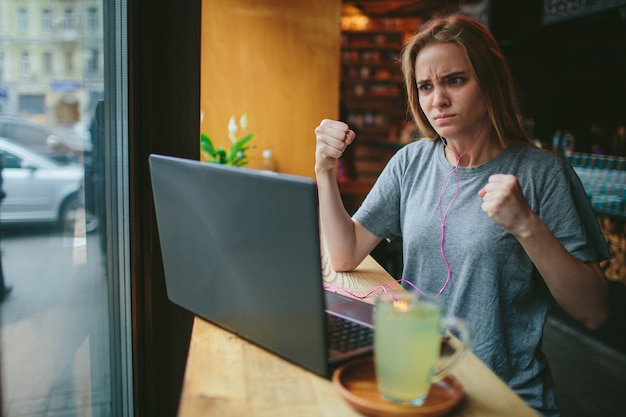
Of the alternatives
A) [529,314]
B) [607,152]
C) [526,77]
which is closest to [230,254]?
[529,314]

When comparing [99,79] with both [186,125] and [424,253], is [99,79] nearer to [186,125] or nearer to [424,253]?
[186,125]

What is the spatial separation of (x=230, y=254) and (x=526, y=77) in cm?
449

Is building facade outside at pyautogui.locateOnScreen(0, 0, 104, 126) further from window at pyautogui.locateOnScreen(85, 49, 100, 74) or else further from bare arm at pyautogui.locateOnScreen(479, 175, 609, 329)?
bare arm at pyautogui.locateOnScreen(479, 175, 609, 329)

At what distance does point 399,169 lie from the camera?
4.89 ft

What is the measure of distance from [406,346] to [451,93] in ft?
2.64

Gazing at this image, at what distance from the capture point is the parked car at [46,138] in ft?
2.36

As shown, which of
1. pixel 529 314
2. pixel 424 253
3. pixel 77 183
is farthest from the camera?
pixel 424 253

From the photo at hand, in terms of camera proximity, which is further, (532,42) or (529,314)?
(532,42)

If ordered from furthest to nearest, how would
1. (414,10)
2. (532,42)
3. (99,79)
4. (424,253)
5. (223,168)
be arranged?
(414,10)
(532,42)
(424,253)
(99,79)
(223,168)

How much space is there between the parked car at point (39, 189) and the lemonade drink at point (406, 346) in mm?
468

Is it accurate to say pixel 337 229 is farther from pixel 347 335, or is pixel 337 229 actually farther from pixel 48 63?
pixel 48 63

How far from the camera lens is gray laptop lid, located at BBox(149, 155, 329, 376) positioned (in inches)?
27.1

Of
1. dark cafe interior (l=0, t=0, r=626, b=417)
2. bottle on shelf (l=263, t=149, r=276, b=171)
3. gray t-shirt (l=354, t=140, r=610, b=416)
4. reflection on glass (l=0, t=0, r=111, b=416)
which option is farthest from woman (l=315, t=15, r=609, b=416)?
bottle on shelf (l=263, t=149, r=276, b=171)

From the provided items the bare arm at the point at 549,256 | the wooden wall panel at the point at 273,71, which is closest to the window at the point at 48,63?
the bare arm at the point at 549,256
